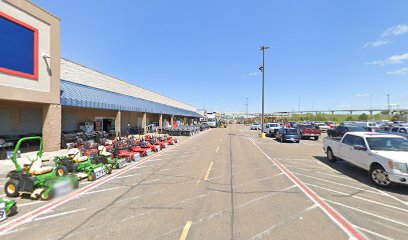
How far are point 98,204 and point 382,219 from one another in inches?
282

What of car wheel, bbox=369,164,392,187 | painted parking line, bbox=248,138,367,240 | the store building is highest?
the store building

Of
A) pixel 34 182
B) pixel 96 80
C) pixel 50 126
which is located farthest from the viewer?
pixel 96 80

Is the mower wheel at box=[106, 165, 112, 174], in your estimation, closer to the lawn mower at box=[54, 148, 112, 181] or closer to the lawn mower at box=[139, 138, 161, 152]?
the lawn mower at box=[54, 148, 112, 181]

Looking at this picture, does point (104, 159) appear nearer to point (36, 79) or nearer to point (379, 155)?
point (36, 79)

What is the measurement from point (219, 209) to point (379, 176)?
20.5 ft

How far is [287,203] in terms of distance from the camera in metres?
6.09

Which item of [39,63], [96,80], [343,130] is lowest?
[343,130]

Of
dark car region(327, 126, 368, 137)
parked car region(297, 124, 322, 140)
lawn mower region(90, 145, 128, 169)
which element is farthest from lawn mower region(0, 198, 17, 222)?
parked car region(297, 124, 322, 140)

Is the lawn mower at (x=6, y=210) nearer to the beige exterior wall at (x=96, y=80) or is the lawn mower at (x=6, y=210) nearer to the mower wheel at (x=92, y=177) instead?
the mower wheel at (x=92, y=177)

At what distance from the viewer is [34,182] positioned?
252 inches

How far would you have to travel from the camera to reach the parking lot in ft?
14.6

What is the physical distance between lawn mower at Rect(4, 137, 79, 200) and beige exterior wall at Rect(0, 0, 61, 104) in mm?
8033

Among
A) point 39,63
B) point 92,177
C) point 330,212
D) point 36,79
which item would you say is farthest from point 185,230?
point 39,63

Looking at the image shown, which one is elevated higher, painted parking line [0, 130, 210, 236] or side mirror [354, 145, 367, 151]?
side mirror [354, 145, 367, 151]
